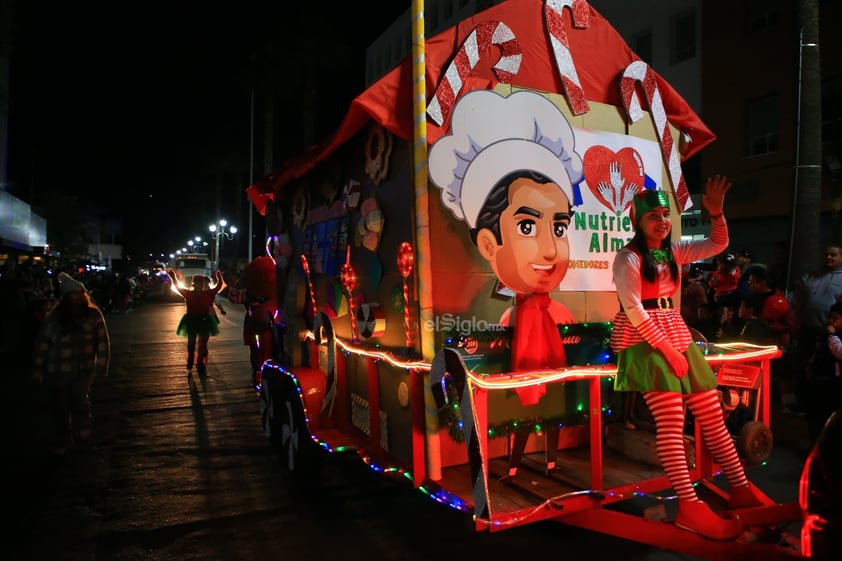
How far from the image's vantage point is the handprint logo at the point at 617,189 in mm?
4223

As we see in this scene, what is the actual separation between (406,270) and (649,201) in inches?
59.0

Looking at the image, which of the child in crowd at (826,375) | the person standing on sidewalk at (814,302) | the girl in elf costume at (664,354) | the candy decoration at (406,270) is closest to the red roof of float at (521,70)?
the candy decoration at (406,270)

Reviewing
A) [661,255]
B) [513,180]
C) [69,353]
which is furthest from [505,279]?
[69,353]

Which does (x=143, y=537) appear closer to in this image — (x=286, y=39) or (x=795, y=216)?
(x=795, y=216)

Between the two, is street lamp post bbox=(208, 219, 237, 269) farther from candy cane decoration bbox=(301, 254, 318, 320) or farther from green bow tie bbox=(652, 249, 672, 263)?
green bow tie bbox=(652, 249, 672, 263)

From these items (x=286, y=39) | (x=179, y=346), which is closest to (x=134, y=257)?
(x=286, y=39)

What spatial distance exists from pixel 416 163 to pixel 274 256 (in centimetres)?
409

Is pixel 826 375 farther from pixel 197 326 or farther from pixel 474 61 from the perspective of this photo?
pixel 197 326

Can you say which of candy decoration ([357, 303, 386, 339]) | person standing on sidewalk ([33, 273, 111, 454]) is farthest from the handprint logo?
person standing on sidewalk ([33, 273, 111, 454])

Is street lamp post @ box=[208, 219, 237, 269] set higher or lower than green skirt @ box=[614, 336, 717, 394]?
higher

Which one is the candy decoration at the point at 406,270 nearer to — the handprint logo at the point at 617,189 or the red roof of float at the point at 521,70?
the red roof of float at the point at 521,70

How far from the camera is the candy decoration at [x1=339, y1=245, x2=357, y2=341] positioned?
4676 millimetres

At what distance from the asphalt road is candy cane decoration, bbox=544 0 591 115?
289 cm

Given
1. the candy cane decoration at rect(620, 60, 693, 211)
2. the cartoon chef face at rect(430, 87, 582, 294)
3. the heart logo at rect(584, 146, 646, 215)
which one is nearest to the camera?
the cartoon chef face at rect(430, 87, 582, 294)
